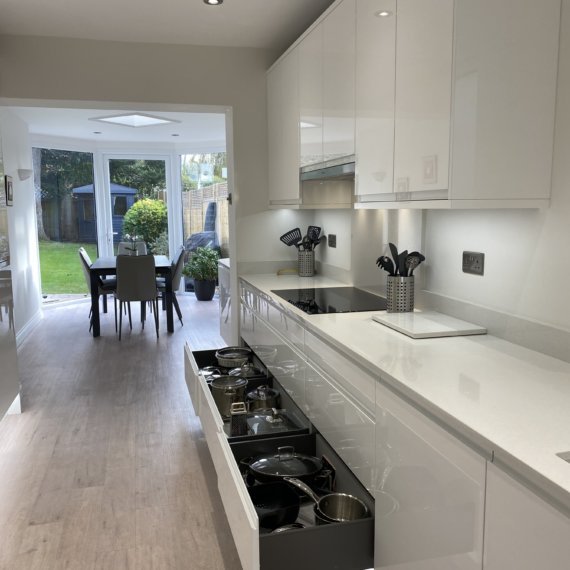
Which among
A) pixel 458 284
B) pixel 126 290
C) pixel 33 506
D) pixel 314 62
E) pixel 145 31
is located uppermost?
pixel 145 31

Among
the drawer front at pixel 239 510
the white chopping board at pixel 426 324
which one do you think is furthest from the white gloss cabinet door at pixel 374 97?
the drawer front at pixel 239 510

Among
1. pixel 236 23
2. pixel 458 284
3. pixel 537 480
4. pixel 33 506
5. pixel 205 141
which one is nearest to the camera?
pixel 537 480

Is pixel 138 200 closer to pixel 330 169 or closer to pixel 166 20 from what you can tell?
pixel 166 20

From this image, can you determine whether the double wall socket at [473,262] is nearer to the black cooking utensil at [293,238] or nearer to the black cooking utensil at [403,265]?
the black cooking utensil at [403,265]

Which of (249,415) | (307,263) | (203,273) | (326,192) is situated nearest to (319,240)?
(307,263)

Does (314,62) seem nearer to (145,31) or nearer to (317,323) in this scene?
(145,31)

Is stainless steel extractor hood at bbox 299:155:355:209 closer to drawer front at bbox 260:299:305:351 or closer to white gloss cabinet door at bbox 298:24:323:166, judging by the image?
white gloss cabinet door at bbox 298:24:323:166

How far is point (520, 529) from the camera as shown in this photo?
3.65 feet

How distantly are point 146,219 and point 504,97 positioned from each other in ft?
24.9

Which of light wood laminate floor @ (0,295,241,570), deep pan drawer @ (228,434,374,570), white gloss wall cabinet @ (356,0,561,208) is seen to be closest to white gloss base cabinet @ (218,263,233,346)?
light wood laminate floor @ (0,295,241,570)

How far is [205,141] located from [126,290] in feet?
11.3

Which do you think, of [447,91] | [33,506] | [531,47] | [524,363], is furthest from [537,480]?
[33,506]

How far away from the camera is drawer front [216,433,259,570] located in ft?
5.09

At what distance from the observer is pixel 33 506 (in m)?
2.61
